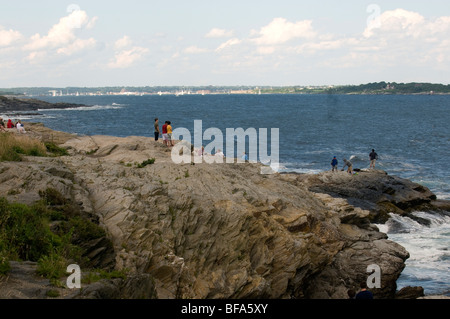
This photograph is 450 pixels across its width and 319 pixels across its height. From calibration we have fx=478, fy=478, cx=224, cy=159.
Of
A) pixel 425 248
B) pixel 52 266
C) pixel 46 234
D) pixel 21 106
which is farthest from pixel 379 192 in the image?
pixel 21 106

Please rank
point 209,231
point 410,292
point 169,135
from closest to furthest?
point 209,231, point 410,292, point 169,135

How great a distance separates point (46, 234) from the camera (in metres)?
10.4

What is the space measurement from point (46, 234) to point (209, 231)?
5477 mm

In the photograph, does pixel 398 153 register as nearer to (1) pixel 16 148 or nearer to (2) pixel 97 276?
(1) pixel 16 148

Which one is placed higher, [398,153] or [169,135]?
[169,135]

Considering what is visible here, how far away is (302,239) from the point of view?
16.8m

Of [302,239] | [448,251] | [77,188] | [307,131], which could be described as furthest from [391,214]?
[307,131]

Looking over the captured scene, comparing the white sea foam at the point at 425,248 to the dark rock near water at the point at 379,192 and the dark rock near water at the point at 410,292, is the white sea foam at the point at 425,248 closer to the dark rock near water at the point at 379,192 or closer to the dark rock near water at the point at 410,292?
the dark rock near water at the point at 379,192

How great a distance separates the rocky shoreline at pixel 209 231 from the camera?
12.4 meters

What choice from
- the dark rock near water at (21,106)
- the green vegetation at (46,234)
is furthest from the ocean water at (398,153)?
the dark rock near water at (21,106)

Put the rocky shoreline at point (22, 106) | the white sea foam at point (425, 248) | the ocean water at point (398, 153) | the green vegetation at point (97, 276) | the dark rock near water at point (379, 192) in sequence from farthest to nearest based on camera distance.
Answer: the rocky shoreline at point (22, 106) → the dark rock near water at point (379, 192) → the ocean water at point (398, 153) → the white sea foam at point (425, 248) → the green vegetation at point (97, 276)

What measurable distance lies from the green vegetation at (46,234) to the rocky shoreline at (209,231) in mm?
548

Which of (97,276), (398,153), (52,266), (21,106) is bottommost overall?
(398,153)

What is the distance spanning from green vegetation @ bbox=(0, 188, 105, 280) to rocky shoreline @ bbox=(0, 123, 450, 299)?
548mm
